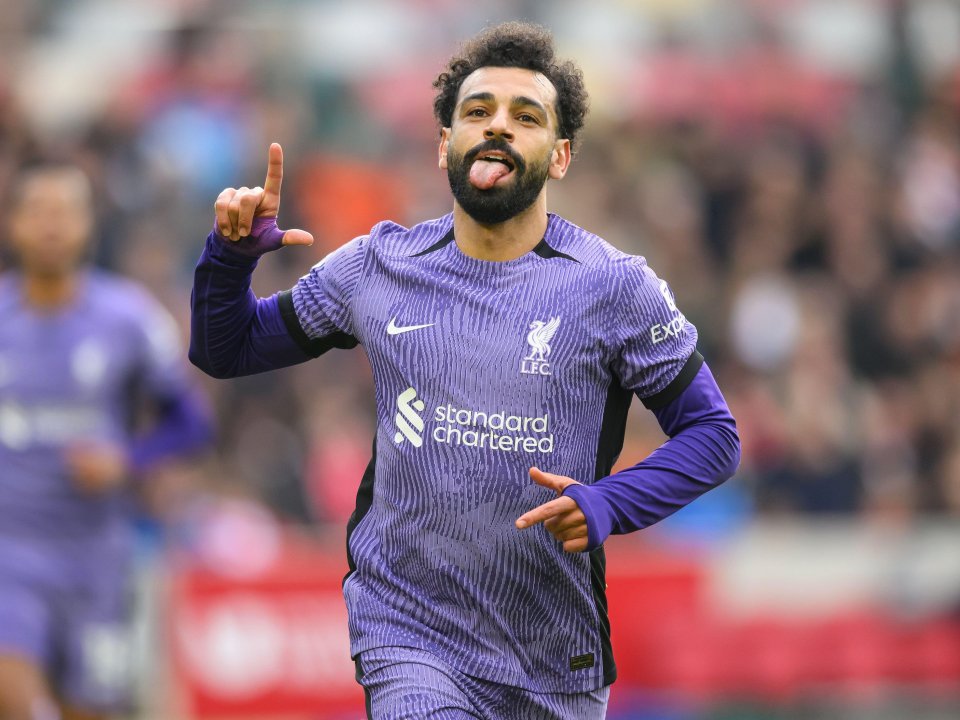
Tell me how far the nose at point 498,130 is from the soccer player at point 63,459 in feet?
10.5

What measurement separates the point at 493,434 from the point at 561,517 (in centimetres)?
35

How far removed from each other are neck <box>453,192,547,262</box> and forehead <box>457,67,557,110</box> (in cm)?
28

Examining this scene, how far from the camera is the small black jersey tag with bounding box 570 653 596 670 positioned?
4.62 meters

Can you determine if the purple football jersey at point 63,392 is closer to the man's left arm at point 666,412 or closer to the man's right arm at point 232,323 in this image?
the man's right arm at point 232,323

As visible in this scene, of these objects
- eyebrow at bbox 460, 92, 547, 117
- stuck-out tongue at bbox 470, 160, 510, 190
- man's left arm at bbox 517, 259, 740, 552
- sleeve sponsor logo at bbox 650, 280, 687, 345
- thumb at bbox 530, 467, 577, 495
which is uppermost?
eyebrow at bbox 460, 92, 547, 117

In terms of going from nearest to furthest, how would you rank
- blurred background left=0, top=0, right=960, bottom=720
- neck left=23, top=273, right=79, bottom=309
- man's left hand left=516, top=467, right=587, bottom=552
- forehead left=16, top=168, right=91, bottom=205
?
man's left hand left=516, top=467, right=587, bottom=552 < forehead left=16, top=168, right=91, bottom=205 < neck left=23, top=273, right=79, bottom=309 < blurred background left=0, top=0, right=960, bottom=720

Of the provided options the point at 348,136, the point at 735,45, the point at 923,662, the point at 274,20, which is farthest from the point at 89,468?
the point at 735,45

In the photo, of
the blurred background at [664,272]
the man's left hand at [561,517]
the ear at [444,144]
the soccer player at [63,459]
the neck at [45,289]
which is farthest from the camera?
the blurred background at [664,272]

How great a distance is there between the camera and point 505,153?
4648 mm

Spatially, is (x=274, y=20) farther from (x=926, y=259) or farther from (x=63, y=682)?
(x=63, y=682)

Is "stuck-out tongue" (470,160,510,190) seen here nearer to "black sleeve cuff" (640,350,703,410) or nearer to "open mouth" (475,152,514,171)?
"open mouth" (475,152,514,171)

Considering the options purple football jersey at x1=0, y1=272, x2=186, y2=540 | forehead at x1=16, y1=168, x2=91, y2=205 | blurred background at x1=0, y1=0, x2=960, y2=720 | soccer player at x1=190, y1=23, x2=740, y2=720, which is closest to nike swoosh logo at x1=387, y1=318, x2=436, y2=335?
soccer player at x1=190, y1=23, x2=740, y2=720

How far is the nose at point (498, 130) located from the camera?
464 cm

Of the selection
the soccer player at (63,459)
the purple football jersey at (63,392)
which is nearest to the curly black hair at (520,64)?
the soccer player at (63,459)
